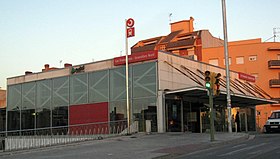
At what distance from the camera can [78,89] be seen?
3316 cm

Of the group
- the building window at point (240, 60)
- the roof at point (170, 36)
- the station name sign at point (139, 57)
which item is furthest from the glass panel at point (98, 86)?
the roof at point (170, 36)

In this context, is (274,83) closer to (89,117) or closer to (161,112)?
(89,117)

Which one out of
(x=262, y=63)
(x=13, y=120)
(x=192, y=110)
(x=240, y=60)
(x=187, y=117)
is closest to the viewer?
(x=187, y=117)

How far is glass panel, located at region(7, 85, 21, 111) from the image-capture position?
39.1m

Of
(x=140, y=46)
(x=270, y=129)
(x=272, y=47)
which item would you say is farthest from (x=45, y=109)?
(x=140, y=46)

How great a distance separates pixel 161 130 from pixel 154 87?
125 inches

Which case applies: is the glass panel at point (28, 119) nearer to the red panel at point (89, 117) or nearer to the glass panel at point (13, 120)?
the glass panel at point (13, 120)

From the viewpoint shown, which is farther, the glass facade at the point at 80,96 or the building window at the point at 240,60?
the building window at the point at 240,60

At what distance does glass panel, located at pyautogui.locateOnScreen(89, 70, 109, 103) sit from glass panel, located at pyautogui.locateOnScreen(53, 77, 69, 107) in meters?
3.16

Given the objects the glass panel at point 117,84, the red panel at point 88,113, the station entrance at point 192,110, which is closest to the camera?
the station entrance at point 192,110

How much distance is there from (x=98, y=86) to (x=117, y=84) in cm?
227

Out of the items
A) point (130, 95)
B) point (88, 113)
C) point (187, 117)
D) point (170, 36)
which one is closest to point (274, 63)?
point (170, 36)

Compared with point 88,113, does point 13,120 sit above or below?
below

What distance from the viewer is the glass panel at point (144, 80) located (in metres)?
27.7
